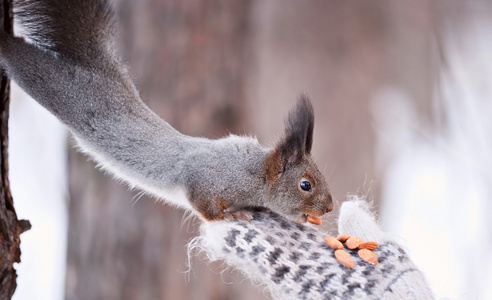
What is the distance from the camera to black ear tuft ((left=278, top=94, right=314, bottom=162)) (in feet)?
3.14

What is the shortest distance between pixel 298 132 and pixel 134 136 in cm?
29

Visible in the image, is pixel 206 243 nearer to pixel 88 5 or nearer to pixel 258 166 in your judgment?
pixel 258 166

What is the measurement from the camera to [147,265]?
74.6 inches

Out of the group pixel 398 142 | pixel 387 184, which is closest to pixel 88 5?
pixel 387 184

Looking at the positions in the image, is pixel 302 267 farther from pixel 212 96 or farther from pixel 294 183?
pixel 212 96

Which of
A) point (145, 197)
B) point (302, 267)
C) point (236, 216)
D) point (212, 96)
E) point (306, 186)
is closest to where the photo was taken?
point (302, 267)

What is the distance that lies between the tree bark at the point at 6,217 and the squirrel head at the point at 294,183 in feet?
1.47

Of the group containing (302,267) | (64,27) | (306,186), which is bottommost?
(302,267)

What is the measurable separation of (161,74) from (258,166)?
3.38 ft

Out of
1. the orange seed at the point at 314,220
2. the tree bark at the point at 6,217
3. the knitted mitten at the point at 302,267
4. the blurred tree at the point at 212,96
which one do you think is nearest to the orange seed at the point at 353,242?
the knitted mitten at the point at 302,267

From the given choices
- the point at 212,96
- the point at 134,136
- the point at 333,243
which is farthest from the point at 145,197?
the point at 333,243

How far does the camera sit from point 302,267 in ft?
2.78

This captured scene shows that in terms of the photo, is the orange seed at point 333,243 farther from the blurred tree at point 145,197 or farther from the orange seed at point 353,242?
the blurred tree at point 145,197

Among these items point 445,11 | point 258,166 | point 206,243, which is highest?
point 445,11
